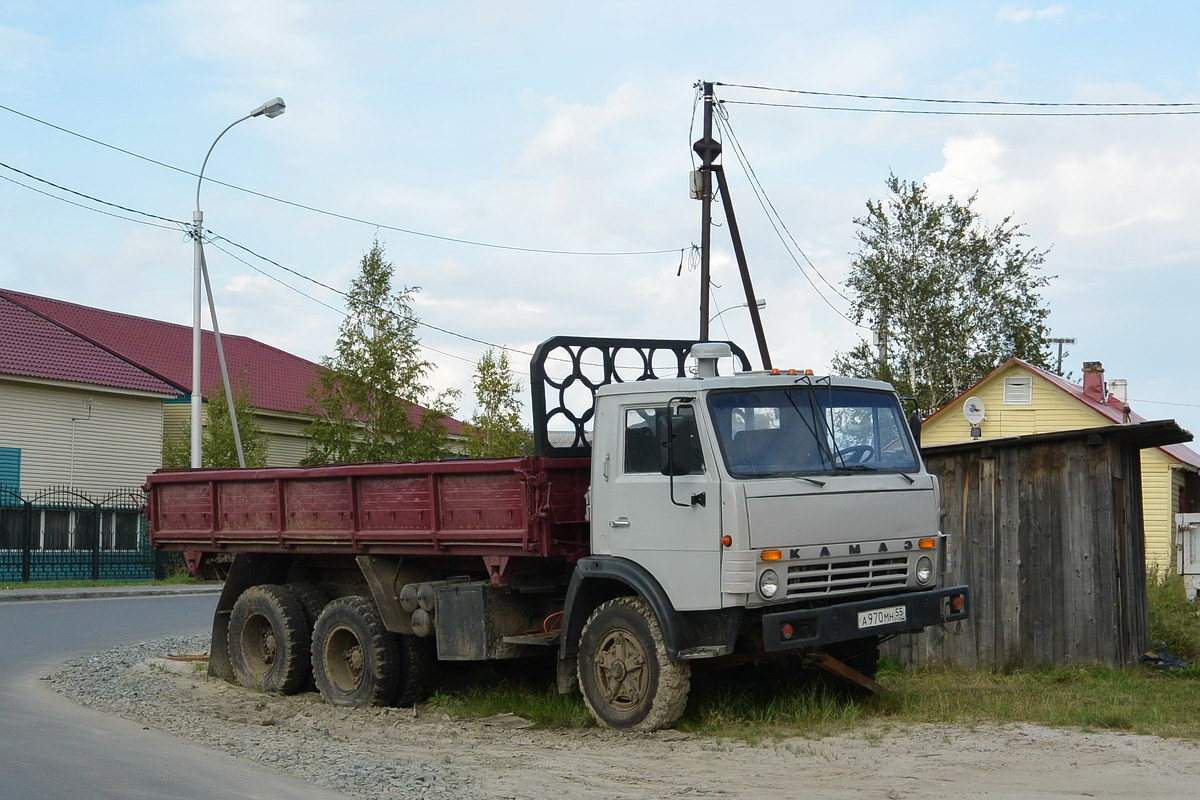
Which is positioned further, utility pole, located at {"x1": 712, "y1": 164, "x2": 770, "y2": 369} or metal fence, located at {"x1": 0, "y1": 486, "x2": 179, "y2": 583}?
metal fence, located at {"x1": 0, "y1": 486, "x2": 179, "y2": 583}

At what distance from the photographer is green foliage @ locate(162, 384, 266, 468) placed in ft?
108

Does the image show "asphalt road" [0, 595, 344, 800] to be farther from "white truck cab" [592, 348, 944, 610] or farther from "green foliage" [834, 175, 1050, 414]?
"green foliage" [834, 175, 1050, 414]

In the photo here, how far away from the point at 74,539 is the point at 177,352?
41.6 ft

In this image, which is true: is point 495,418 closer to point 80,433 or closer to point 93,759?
point 80,433

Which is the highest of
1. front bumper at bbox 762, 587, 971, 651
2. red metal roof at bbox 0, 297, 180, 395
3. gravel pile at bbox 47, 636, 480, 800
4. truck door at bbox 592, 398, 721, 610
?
red metal roof at bbox 0, 297, 180, 395

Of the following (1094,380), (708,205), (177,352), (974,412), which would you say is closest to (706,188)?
(708,205)

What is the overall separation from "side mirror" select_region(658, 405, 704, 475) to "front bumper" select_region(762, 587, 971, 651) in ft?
3.69

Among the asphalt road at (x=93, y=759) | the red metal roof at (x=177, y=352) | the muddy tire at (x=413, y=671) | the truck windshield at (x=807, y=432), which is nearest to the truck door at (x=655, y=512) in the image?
the truck windshield at (x=807, y=432)

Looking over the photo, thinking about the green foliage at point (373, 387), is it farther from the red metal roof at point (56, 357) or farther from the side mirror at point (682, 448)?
the side mirror at point (682, 448)

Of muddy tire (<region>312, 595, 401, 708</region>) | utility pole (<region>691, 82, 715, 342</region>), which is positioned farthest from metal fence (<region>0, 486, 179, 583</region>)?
muddy tire (<region>312, 595, 401, 708</region>)

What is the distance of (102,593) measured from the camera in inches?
1049

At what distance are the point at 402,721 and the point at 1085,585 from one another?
591 cm

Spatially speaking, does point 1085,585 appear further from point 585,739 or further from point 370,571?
point 370,571

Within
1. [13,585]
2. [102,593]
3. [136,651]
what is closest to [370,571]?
[136,651]
